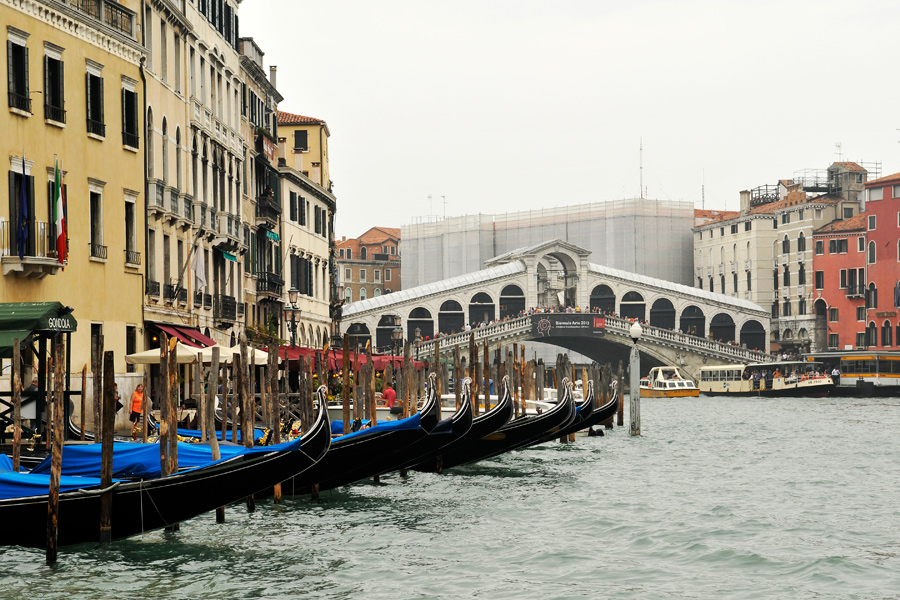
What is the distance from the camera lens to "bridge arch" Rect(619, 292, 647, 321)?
193 feet

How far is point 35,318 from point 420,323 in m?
45.6

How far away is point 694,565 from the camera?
1044cm

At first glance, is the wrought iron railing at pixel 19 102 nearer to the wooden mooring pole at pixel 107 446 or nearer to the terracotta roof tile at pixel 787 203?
the wooden mooring pole at pixel 107 446

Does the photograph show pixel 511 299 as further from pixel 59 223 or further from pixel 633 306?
pixel 59 223

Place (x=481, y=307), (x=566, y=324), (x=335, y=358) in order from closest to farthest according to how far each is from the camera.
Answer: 1. (x=335, y=358)
2. (x=566, y=324)
3. (x=481, y=307)

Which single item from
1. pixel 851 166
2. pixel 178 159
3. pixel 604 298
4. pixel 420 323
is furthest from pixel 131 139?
pixel 851 166

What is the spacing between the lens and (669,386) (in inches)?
1919

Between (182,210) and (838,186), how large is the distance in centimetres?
4310

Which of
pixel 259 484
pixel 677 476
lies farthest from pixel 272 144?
A: pixel 259 484

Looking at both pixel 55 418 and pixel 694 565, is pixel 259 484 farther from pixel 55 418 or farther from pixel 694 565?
pixel 694 565

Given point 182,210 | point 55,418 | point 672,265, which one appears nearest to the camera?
point 55,418

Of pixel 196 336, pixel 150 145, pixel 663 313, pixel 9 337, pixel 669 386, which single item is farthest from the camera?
pixel 663 313

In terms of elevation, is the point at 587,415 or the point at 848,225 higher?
the point at 848,225

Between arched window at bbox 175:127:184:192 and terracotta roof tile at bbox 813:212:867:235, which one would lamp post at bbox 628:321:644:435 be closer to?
arched window at bbox 175:127:184:192
